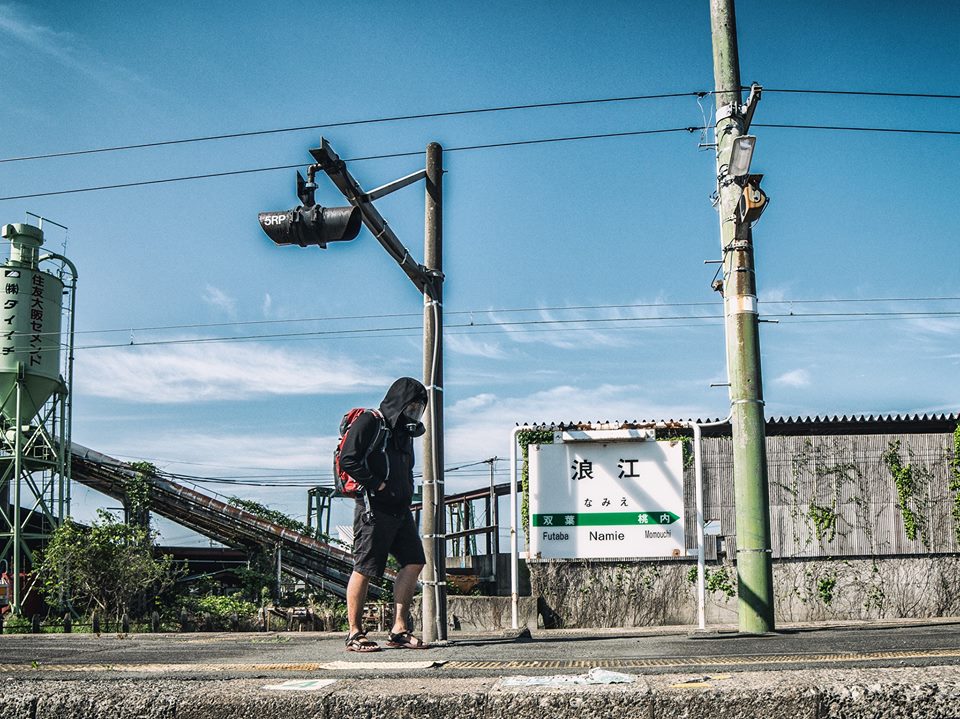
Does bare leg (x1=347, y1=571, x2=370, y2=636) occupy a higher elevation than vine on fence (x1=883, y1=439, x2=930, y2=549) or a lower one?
lower

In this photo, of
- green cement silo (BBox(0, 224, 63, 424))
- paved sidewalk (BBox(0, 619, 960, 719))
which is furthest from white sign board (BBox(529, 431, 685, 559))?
green cement silo (BBox(0, 224, 63, 424))

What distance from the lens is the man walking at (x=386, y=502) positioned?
634cm

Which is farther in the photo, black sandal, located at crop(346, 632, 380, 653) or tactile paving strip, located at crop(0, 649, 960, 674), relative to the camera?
black sandal, located at crop(346, 632, 380, 653)

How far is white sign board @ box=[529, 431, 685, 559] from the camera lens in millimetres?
9867

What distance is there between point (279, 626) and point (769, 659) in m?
18.2

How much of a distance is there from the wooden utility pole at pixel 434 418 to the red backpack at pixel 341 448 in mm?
1628

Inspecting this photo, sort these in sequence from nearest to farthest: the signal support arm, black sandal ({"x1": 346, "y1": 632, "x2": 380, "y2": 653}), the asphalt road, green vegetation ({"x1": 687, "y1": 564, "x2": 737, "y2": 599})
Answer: the asphalt road → black sandal ({"x1": 346, "y1": 632, "x2": 380, "y2": 653}) → the signal support arm → green vegetation ({"x1": 687, "y1": 564, "x2": 737, "y2": 599})

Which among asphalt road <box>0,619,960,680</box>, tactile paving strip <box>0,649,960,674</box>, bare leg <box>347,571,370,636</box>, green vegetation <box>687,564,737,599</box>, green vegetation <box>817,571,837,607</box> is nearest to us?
asphalt road <box>0,619,960,680</box>

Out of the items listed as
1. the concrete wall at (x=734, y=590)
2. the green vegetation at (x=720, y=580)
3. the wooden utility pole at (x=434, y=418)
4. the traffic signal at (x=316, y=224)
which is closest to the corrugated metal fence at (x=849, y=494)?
the concrete wall at (x=734, y=590)

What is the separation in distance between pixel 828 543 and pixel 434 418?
744 centimetres

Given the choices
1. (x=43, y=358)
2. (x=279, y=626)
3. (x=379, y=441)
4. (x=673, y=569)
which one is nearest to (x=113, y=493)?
(x=43, y=358)

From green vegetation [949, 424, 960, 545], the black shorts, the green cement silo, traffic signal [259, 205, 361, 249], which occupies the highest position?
the green cement silo

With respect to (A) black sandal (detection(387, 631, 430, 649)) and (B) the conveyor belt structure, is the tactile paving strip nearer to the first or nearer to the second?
(A) black sandal (detection(387, 631, 430, 649))

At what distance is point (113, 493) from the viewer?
111 ft
